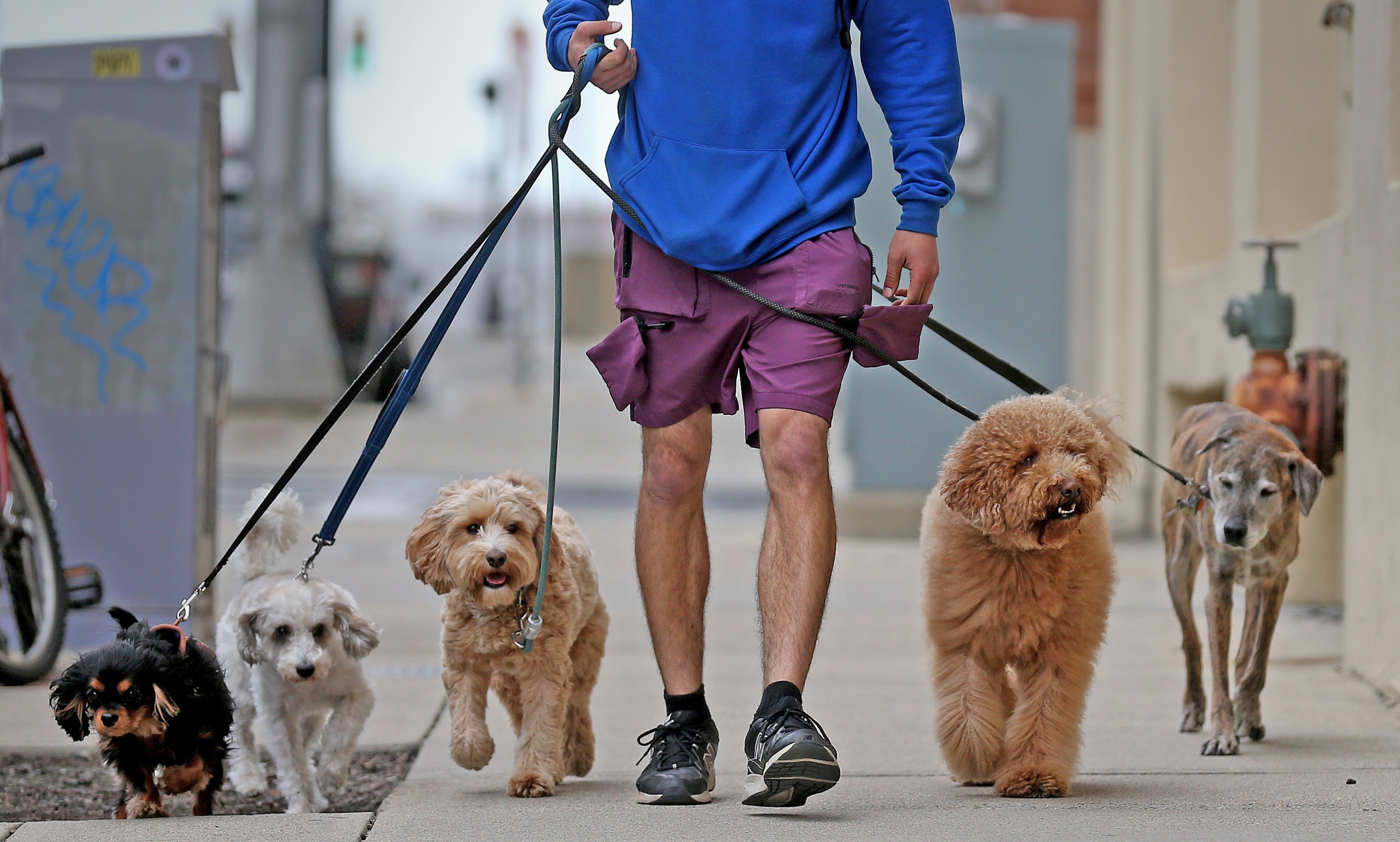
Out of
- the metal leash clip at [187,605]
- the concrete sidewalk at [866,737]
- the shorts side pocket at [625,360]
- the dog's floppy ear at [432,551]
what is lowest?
the concrete sidewalk at [866,737]

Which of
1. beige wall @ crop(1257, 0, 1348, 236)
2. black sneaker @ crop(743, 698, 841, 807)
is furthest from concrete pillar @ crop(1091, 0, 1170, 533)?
black sneaker @ crop(743, 698, 841, 807)

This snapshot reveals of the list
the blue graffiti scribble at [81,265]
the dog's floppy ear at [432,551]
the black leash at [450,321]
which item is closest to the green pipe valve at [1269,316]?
the black leash at [450,321]

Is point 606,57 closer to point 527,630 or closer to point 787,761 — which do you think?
point 527,630

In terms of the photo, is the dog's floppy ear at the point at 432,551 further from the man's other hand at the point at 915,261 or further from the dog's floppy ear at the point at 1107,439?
the dog's floppy ear at the point at 1107,439

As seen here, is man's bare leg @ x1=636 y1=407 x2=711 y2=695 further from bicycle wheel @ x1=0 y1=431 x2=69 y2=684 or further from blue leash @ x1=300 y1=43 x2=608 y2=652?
bicycle wheel @ x1=0 y1=431 x2=69 y2=684

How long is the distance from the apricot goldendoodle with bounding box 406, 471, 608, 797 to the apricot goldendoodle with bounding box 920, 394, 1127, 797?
2.93ft

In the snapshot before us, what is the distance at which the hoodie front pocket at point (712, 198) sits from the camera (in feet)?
12.2

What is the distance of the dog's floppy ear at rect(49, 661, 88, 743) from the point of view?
145 inches

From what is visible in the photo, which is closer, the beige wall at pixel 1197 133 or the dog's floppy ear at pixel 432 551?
the dog's floppy ear at pixel 432 551

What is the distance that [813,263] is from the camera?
3.75m

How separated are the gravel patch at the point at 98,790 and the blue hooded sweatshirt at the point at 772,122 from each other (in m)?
1.71

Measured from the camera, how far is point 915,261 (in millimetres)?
3795

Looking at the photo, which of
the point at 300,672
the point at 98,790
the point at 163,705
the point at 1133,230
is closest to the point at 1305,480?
the point at 300,672

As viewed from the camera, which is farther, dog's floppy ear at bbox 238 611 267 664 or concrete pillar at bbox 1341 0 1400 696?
concrete pillar at bbox 1341 0 1400 696
